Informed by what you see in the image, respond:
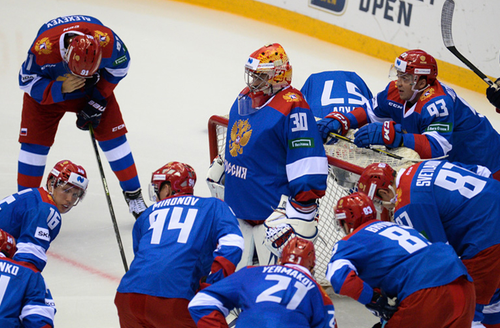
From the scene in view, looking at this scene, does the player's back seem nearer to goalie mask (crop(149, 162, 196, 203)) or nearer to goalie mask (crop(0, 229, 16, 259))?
goalie mask (crop(0, 229, 16, 259))

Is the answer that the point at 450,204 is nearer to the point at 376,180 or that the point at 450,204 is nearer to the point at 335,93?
the point at 376,180

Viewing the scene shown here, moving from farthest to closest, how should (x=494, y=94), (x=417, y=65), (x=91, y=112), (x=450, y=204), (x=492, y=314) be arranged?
(x=494, y=94), (x=91, y=112), (x=417, y=65), (x=492, y=314), (x=450, y=204)

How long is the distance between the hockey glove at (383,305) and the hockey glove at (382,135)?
49.1 inches

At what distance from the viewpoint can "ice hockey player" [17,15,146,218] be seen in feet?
13.1

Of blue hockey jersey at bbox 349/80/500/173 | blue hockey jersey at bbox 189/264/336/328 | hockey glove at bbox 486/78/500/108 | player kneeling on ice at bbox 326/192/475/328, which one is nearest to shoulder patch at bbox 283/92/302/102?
player kneeling on ice at bbox 326/192/475/328

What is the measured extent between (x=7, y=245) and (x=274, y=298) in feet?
3.85

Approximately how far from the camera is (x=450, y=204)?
9.39ft

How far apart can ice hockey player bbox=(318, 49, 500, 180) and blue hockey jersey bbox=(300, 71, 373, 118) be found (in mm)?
215

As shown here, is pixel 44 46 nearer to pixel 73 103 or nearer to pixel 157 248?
pixel 73 103

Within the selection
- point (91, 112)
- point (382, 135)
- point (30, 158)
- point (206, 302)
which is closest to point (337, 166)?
point (382, 135)

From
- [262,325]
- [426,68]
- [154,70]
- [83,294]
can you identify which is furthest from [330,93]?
[154,70]

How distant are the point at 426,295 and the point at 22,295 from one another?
1531 mm

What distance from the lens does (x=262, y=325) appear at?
2.15 metres

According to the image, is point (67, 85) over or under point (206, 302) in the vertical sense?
over
